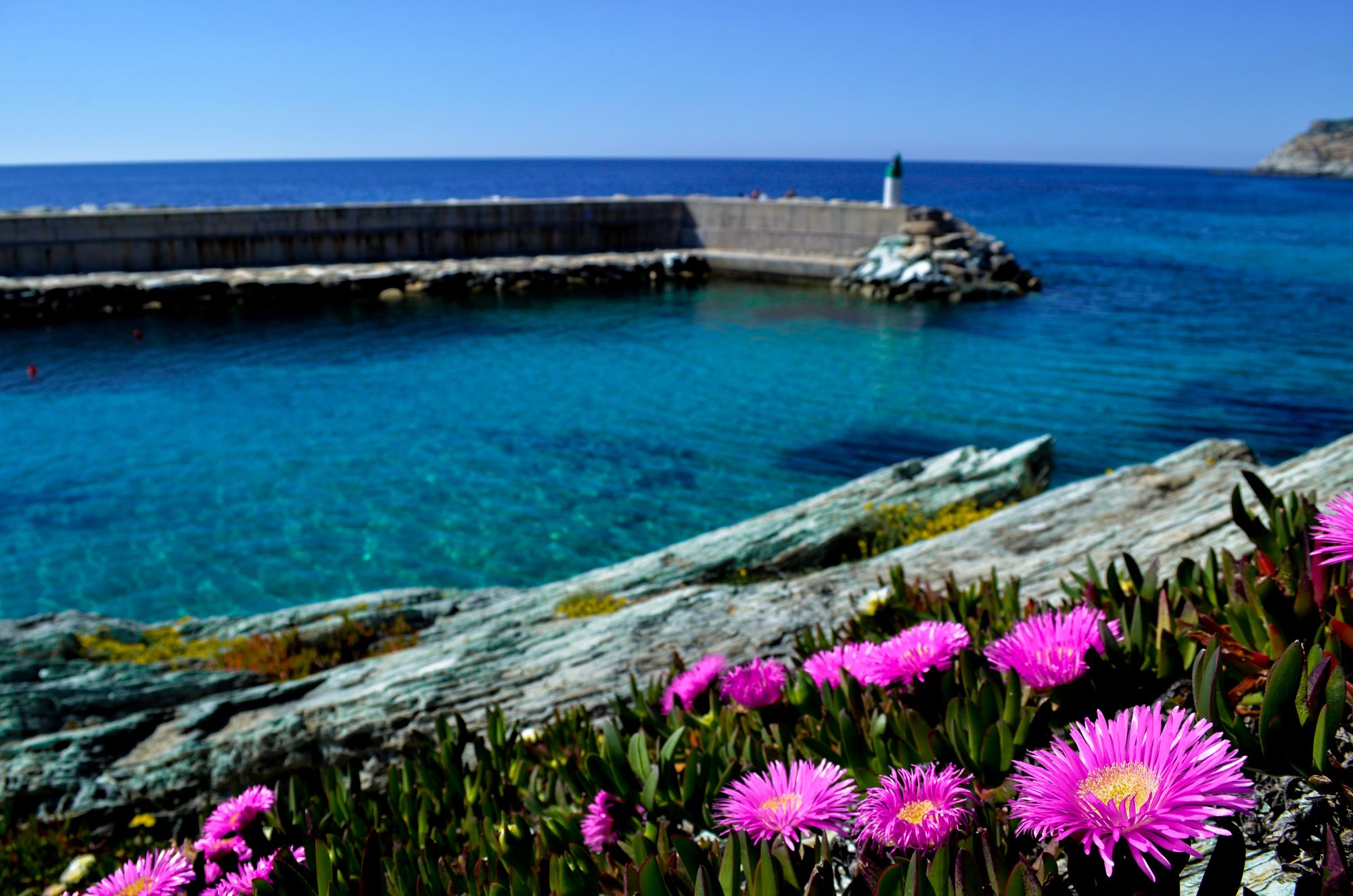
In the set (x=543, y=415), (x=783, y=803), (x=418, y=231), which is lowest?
(x=543, y=415)

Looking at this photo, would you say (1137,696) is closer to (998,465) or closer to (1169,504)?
(1169,504)

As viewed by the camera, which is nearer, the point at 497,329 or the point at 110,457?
the point at 110,457

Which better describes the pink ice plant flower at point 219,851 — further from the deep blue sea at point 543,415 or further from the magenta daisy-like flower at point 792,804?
the deep blue sea at point 543,415

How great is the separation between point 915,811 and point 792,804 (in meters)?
0.22

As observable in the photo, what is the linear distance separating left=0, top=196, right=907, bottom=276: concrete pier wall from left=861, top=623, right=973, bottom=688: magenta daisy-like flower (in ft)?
108

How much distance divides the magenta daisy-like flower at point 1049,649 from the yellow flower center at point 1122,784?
0.53 m

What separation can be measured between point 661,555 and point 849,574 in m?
2.33

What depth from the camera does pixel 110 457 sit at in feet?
47.9

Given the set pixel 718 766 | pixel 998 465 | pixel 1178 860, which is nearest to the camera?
pixel 1178 860

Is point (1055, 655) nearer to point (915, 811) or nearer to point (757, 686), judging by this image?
point (915, 811)

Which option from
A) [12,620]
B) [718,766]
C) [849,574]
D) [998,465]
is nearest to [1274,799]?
[718,766]

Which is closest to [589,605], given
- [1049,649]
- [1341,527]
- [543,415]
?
[1049,649]

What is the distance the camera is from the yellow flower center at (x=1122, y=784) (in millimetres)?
1180

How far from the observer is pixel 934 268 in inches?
1160
